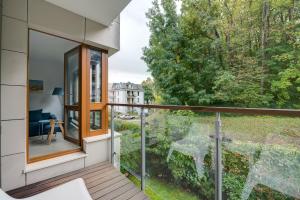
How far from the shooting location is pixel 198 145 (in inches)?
77.0

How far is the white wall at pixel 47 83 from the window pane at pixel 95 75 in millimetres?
3512

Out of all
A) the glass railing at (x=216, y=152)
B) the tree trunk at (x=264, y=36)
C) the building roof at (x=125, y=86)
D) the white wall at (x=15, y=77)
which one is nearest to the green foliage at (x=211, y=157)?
the glass railing at (x=216, y=152)

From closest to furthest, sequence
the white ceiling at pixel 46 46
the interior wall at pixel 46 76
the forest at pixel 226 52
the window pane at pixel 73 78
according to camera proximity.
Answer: the window pane at pixel 73 78 < the white ceiling at pixel 46 46 < the interior wall at pixel 46 76 < the forest at pixel 226 52

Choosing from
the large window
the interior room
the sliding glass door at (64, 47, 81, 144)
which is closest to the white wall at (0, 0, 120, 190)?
the large window

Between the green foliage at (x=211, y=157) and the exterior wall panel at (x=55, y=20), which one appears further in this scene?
the exterior wall panel at (x=55, y=20)

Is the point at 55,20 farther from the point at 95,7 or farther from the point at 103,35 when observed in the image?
the point at 103,35

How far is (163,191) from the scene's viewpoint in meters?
2.36

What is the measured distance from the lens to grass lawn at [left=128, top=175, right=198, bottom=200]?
215 cm

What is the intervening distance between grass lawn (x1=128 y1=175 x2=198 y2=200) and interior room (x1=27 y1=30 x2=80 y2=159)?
1.65 m

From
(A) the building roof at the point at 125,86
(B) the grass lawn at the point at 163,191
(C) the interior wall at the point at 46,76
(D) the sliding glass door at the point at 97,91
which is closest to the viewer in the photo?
(B) the grass lawn at the point at 163,191

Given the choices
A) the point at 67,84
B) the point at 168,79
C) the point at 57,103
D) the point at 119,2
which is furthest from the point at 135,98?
the point at 119,2

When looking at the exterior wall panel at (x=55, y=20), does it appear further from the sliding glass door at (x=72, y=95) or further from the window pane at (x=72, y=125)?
the window pane at (x=72, y=125)

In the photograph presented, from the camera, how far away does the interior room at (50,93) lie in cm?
362

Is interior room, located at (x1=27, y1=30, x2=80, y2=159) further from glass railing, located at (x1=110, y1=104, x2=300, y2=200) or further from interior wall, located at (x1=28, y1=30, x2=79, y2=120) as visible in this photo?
glass railing, located at (x1=110, y1=104, x2=300, y2=200)
